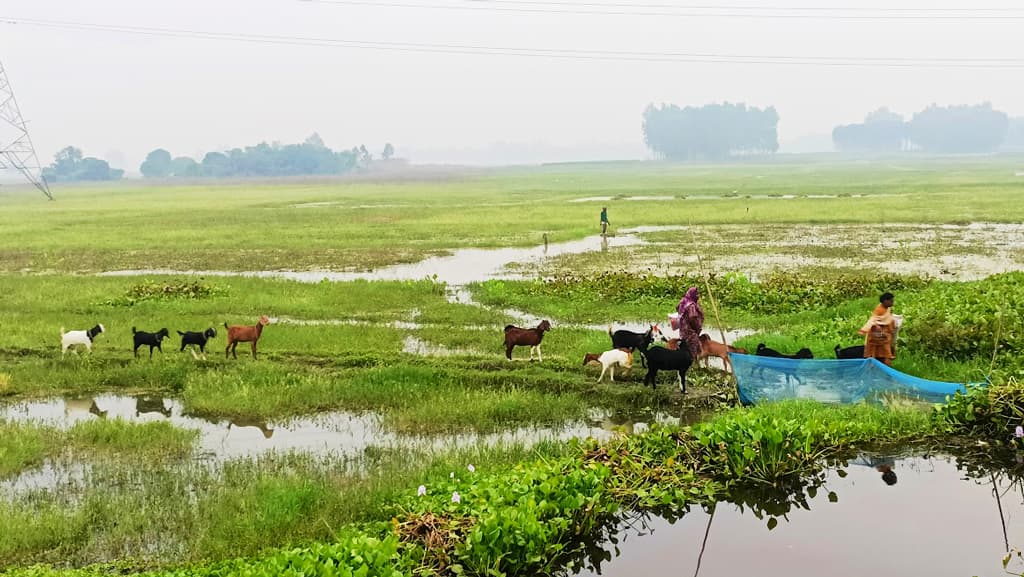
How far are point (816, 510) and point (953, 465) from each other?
2244mm

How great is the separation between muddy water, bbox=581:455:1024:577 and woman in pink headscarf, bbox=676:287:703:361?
4013 millimetres

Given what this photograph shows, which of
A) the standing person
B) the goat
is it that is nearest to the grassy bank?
the goat

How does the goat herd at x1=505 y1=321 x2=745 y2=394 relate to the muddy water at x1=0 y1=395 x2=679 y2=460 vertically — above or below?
above

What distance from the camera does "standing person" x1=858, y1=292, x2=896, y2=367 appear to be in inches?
472

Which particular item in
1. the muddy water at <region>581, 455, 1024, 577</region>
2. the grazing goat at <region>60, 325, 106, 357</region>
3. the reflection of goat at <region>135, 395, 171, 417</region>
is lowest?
the muddy water at <region>581, 455, 1024, 577</region>

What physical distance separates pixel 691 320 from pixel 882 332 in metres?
2.81

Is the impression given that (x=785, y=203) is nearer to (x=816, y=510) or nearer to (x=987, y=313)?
(x=987, y=313)

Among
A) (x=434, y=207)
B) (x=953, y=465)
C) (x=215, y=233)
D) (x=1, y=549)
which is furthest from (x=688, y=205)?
(x=1, y=549)

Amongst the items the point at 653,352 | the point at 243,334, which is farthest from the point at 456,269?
the point at 653,352

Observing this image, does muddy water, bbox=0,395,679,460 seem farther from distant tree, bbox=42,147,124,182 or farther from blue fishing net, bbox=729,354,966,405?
distant tree, bbox=42,147,124,182

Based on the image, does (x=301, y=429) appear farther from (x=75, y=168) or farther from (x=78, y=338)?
(x=75, y=168)

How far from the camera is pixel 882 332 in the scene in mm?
12031

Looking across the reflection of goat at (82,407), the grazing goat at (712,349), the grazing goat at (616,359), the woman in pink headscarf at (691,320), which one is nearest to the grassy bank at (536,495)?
the woman in pink headscarf at (691,320)

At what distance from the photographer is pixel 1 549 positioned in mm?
7652
